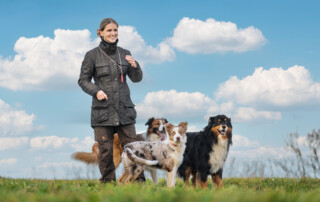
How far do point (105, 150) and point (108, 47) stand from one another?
2140 millimetres

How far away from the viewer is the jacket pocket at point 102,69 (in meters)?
7.82

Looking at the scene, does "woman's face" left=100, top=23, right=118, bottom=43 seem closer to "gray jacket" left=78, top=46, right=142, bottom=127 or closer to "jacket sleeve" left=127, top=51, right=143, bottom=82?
"gray jacket" left=78, top=46, right=142, bottom=127

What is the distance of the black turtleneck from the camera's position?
789 cm

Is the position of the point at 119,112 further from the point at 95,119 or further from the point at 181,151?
the point at 181,151

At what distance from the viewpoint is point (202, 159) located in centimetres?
798

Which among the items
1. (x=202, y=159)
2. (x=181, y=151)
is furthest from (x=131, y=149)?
(x=202, y=159)

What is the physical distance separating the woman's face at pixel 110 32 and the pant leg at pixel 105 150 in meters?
1.82

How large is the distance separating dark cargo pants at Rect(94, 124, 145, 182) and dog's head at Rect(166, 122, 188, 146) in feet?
3.56

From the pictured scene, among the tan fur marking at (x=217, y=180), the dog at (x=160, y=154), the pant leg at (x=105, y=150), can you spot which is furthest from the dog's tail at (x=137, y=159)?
the tan fur marking at (x=217, y=180)

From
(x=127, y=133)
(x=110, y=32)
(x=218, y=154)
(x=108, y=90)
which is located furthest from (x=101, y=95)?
(x=218, y=154)

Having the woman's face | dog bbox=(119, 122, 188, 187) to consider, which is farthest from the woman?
dog bbox=(119, 122, 188, 187)

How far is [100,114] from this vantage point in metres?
7.70

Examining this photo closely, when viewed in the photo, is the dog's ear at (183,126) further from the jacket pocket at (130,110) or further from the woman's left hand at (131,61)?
the woman's left hand at (131,61)

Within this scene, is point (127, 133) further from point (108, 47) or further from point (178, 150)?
point (108, 47)
